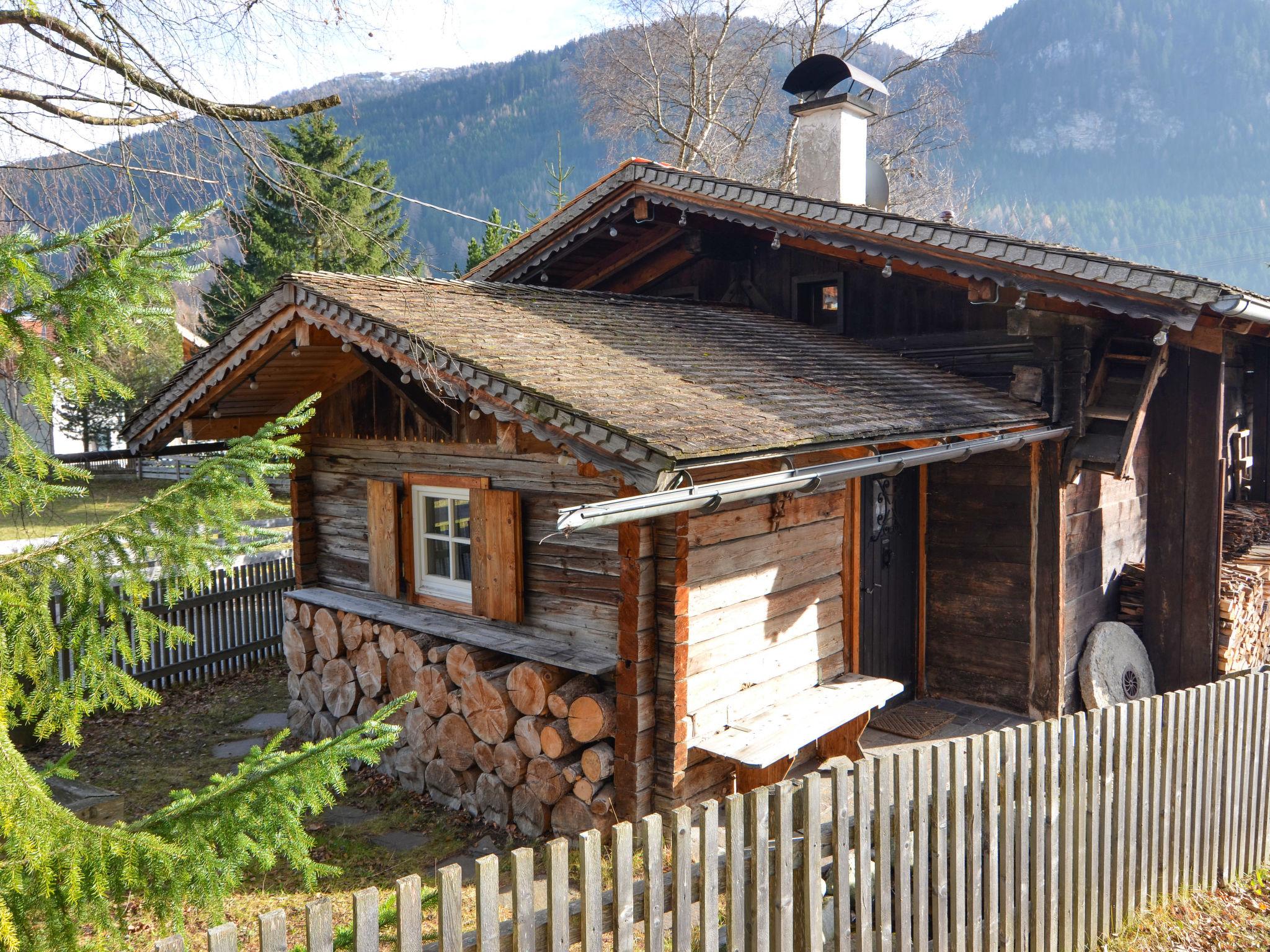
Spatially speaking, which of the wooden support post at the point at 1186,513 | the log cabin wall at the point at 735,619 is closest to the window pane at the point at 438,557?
the log cabin wall at the point at 735,619

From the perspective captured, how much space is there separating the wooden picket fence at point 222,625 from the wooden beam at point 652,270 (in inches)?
206

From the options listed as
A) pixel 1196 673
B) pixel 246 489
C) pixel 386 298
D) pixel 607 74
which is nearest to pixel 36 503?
pixel 246 489

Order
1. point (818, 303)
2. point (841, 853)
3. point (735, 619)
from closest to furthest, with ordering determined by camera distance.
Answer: point (841, 853), point (735, 619), point (818, 303)

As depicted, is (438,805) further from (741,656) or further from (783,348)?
(783,348)

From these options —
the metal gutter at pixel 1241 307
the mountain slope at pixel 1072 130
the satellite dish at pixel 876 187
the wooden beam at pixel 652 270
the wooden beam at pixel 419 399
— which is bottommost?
the wooden beam at pixel 419 399

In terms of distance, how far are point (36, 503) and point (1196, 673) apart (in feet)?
30.6

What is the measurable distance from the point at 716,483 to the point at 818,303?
523cm

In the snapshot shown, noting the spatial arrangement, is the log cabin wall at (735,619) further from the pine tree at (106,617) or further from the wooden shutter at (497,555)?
the pine tree at (106,617)

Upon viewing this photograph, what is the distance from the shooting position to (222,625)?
11.5 m

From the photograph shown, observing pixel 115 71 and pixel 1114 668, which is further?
pixel 1114 668

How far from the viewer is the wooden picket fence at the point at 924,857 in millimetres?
3232

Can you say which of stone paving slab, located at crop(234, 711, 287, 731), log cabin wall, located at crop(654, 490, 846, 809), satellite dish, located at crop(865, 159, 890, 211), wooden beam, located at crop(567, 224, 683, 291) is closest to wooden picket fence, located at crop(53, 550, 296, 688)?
stone paving slab, located at crop(234, 711, 287, 731)

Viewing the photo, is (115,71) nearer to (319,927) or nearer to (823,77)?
(319,927)

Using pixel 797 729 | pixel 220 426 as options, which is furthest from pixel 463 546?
pixel 797 729
